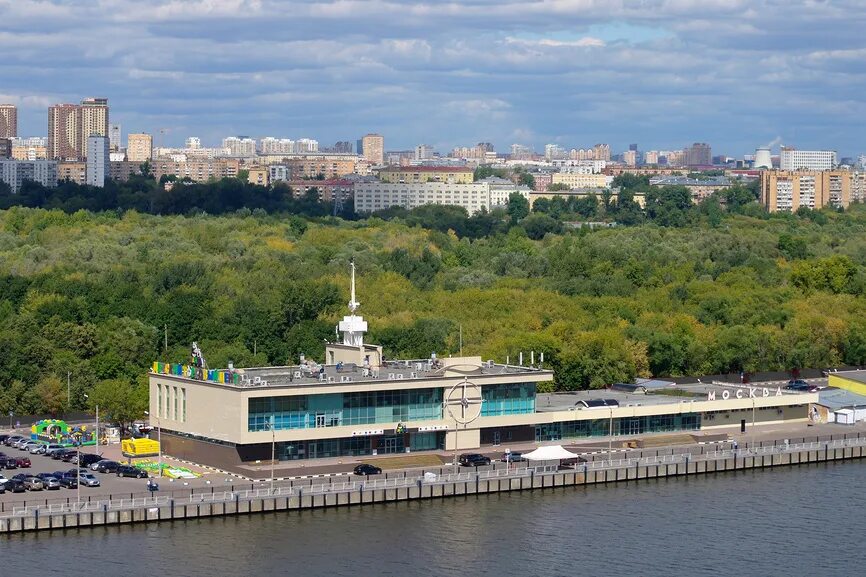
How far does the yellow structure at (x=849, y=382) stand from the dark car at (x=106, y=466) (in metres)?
31.0

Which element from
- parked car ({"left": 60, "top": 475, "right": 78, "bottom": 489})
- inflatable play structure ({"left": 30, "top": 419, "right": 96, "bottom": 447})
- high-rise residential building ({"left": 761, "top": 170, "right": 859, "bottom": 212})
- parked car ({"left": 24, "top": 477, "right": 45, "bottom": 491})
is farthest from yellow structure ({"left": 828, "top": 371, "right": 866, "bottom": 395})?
high-rise residential building ({"left": 761, "top": 170, "right": 859, "bottom": 212})

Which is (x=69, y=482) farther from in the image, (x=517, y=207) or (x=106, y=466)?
(x=517, y=207)

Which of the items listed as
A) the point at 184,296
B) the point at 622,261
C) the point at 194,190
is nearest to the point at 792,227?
the point at 622,261

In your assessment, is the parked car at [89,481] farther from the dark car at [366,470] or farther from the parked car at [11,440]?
the parked car at [11,440]

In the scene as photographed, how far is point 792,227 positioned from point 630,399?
8077 centimetres

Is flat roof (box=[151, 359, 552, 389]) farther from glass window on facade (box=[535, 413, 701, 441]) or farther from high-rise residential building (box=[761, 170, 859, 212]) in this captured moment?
high-rise residential building (box=[761, 170, 859, 212])

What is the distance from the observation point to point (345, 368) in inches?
2217

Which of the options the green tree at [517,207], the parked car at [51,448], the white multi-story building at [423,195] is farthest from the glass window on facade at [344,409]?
the white multi-story building at [423,195]

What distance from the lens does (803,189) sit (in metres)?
192

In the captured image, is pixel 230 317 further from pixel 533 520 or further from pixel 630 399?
pixel 533 520

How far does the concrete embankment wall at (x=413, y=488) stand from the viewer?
1768 inches

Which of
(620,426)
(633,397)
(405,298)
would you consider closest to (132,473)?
(620,426)

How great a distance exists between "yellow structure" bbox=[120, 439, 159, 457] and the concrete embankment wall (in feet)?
23.0

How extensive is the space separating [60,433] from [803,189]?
146 meters
